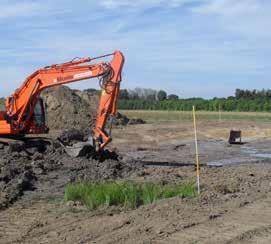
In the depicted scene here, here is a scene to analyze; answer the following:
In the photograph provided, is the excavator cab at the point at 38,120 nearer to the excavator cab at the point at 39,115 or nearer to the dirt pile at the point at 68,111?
the excavator cab at the point at 39,115

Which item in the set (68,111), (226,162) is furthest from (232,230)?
(68,111)

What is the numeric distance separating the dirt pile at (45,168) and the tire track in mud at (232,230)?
4748 millimetres

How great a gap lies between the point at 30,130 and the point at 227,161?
25.3 feet

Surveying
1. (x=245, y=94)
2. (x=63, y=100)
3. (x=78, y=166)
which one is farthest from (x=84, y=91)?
(x=245, y=94)

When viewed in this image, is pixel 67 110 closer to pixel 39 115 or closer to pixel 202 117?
pixel 202 117

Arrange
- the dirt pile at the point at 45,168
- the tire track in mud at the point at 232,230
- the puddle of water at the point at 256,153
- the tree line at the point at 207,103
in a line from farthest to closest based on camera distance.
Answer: the tree line at the point at 207,103 < the puddle of water at the point at 256,153 < the dirt pile at the point at 45,168 < the tire track in mud at the point at 232,230

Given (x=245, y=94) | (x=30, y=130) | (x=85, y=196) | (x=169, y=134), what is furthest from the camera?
(x=245, y=94)

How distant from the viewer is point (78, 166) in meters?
18.9

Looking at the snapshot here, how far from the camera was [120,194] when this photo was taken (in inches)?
484

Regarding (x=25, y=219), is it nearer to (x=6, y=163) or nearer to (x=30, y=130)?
(x=6, y=163)

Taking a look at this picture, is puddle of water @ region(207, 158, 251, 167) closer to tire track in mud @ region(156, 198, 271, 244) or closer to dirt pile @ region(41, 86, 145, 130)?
tire track in mud @ region(156, 198, 271, 244)

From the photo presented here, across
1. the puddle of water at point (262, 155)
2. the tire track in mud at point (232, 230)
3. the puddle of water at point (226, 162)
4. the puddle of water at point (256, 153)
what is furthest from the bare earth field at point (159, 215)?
the puddle of water at point (256, 153)

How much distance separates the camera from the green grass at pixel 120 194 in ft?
39.5

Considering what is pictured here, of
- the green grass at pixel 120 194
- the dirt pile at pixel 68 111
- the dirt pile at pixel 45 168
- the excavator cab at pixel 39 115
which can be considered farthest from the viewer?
the dirt pile at pixel 68 111
